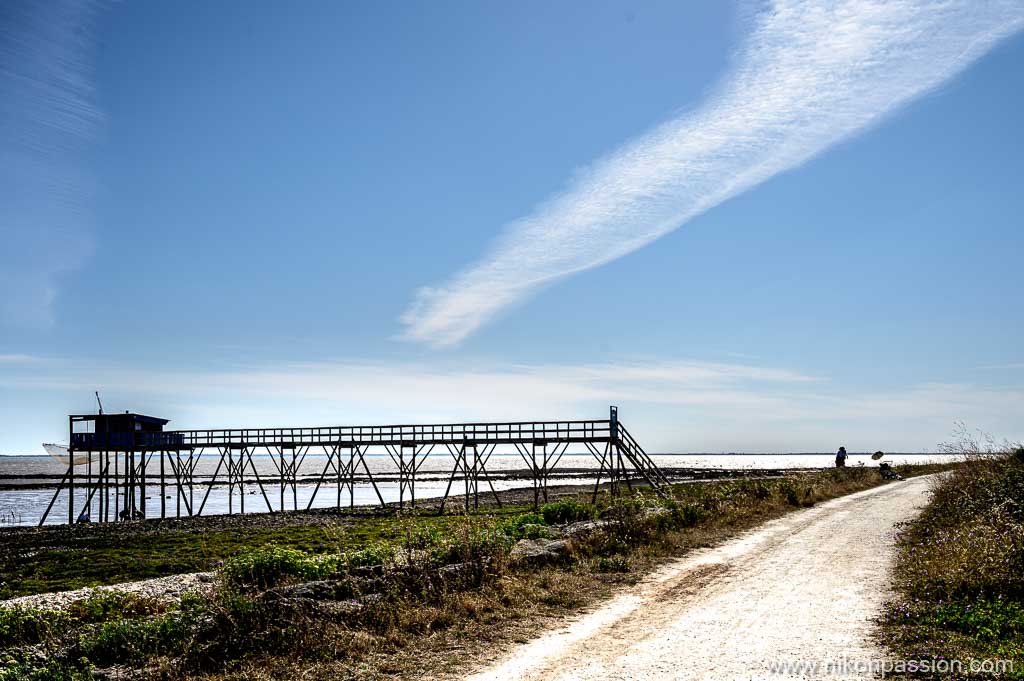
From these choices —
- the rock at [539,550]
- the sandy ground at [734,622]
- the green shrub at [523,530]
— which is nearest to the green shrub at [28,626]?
the sandy ground at [734,622]

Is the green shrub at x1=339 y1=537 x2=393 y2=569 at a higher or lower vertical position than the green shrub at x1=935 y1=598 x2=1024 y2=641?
higher

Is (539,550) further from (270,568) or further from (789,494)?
(789,494)

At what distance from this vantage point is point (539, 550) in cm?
1634

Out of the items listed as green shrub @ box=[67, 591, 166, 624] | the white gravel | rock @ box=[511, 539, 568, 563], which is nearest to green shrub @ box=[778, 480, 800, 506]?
rock @ box=[511, 539, 568, 563]

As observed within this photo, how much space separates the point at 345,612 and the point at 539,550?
597 centimetres

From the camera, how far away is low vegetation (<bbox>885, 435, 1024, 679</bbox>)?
368 inches

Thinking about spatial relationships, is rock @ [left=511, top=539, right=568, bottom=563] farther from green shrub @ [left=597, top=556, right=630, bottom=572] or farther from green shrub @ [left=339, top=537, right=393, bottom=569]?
green shrub @ [left=339, top=537, right=393, bottom=569]

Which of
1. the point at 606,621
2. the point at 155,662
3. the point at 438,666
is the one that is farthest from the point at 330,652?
the point at 606,621

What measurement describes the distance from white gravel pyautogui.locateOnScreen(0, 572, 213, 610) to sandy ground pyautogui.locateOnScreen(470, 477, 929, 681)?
9.38 meters

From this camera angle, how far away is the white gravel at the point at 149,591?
54.6 ft

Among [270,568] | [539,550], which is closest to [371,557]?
[270,568]

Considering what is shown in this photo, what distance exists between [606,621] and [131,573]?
1900 centimetres

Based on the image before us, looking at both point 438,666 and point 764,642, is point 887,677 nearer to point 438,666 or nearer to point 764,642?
point 764,642

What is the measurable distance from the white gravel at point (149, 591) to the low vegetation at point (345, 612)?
1.22 m
